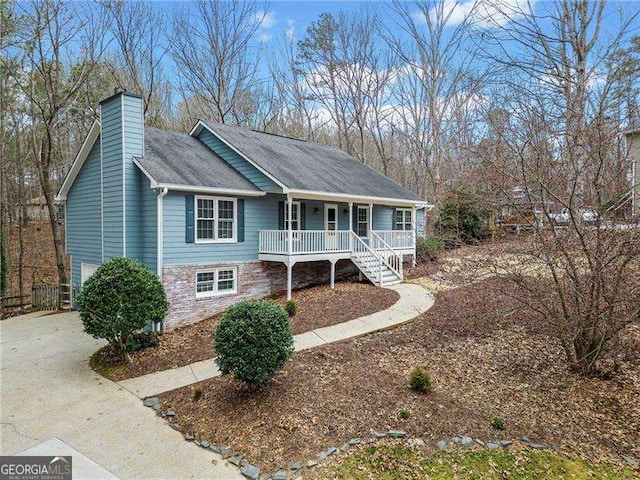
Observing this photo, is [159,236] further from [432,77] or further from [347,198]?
[432,77]

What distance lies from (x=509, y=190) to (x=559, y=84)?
19.0ft

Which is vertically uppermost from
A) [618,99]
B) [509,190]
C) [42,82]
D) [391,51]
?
[391,51]

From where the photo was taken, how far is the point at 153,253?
10.8 m

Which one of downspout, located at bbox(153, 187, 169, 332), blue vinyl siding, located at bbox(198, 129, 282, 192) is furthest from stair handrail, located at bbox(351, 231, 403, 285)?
downspout, located at bbox(153, 187, 169, 332)

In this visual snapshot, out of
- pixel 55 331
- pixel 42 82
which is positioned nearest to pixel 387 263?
pixel 55 331

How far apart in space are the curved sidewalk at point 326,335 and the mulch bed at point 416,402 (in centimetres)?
51

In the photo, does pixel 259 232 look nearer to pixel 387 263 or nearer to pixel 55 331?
pixel 387 263

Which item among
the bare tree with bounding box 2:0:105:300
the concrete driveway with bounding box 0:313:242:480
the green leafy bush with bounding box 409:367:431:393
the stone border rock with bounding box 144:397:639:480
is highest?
the bare tree with bounding box 2:0:105:300

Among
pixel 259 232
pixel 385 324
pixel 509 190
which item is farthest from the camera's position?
pixel 259 232

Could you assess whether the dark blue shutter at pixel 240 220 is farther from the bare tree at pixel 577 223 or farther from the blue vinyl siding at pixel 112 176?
the bare tree at pixel 577 223

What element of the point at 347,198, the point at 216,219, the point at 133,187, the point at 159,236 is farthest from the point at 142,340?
→ the point at 347,198

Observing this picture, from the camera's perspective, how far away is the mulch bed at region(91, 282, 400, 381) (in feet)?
27.8

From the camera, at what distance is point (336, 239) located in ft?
47.2

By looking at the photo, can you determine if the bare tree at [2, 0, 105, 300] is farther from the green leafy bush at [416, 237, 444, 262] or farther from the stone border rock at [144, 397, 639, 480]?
the green leafy bush at [416, 237, 444, 262]
